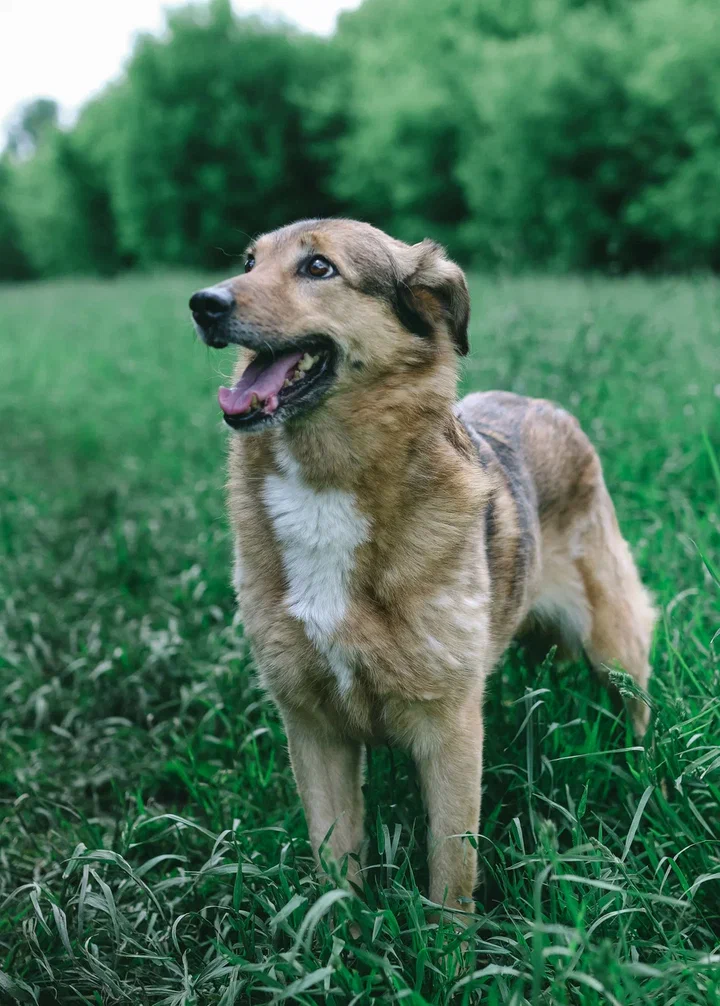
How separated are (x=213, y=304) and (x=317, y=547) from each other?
0.69 meters

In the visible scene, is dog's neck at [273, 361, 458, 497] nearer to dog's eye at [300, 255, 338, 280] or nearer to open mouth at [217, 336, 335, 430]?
open mouth at [217, 336, 335, 430]

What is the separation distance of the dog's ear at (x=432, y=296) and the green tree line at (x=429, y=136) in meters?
0.96

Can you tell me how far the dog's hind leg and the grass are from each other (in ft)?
0.30

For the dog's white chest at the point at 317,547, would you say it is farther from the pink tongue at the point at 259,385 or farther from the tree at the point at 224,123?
the tree at the point at 224,123

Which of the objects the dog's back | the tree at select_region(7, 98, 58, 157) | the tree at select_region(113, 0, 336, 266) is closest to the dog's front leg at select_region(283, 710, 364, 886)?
the dog's back

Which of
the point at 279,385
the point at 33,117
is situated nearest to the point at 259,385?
the point at 279,385

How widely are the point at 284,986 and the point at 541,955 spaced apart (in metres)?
0.61

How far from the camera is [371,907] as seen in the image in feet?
7.59

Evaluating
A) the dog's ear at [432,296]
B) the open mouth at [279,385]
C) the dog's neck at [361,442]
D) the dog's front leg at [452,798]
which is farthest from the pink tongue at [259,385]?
the dog's front leg at [452,798]

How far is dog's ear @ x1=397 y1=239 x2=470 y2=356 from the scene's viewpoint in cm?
265

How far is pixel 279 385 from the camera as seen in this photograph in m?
2.47

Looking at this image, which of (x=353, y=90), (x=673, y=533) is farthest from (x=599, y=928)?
(x=353, y=90)

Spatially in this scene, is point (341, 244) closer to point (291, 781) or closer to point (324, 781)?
point (324, 781)

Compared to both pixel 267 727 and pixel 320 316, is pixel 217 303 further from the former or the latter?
pixel 267 727
